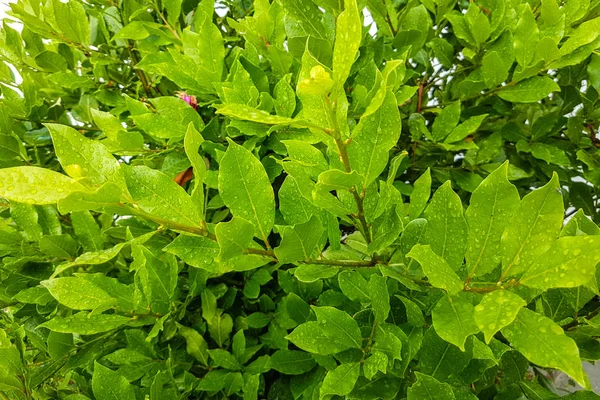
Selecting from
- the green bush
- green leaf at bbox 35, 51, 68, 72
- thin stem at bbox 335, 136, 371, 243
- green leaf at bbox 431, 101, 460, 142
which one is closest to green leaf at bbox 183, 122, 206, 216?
the green bush

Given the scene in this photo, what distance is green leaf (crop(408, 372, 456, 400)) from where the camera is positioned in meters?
0.34

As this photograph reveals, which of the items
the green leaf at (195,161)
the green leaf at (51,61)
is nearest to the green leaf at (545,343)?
the green leaf at (195,161)

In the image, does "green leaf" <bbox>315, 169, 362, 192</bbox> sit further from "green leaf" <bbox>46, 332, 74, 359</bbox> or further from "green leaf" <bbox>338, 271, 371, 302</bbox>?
"green leaf" <bbox>46, 332, 74, 359</bbox>

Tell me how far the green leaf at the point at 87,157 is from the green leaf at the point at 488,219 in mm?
251

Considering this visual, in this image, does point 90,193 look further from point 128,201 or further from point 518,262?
point 518,262

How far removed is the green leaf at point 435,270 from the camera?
0.27 m

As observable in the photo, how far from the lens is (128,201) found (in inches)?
12.4

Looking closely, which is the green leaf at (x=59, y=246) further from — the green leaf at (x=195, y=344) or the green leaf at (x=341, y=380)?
the green leaf at (x=341, y=380)

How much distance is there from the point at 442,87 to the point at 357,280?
1.60ft

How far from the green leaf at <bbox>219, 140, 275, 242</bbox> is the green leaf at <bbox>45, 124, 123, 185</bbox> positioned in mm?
78

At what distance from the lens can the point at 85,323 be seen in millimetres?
419

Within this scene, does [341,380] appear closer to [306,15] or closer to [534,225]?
[534,225]

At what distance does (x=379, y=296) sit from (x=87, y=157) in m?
0.24

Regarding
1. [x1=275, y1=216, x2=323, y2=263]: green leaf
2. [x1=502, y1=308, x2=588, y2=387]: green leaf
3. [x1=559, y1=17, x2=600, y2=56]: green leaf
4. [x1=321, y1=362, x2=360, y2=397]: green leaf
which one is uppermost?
[x1=559, y1=17, x2=600, y2=56]: green leaf
